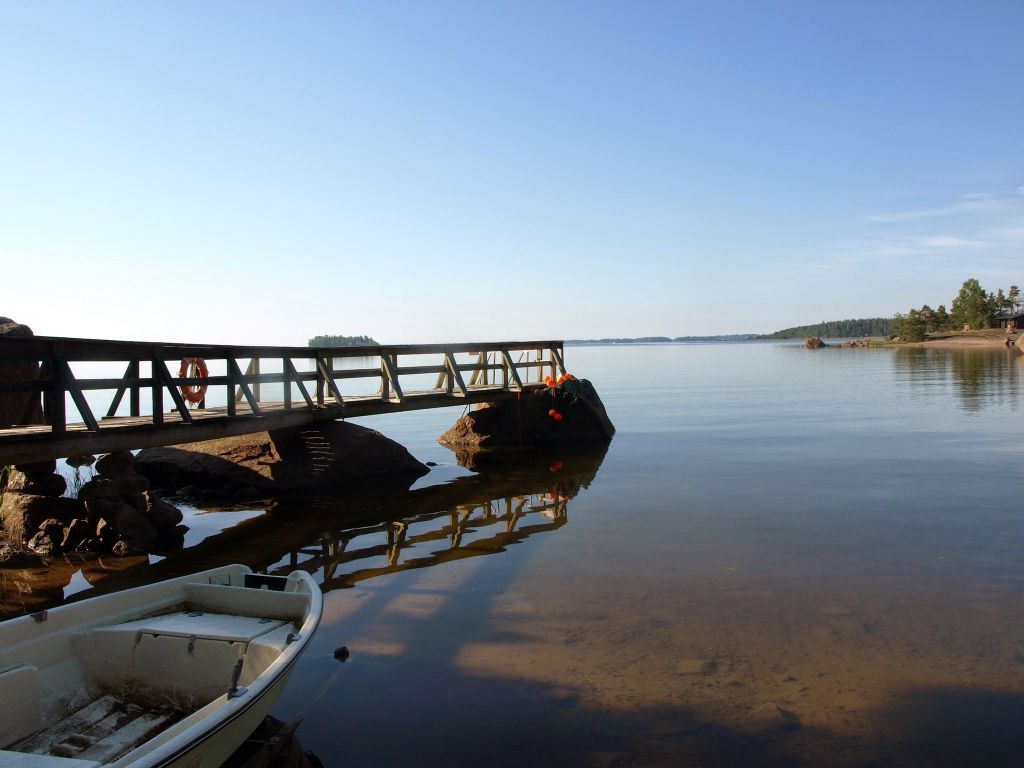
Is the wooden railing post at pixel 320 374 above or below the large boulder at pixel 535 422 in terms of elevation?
above

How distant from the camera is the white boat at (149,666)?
486 centimetres

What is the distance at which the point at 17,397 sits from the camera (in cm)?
1095

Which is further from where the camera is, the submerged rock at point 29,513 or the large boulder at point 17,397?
the submerged rock at point 29,513

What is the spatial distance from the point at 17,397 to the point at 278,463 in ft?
16.4

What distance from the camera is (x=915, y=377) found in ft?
142

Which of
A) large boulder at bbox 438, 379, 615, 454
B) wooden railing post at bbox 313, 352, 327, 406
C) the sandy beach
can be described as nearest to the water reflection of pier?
wooden railing post at bbox 313, 352, 327, 406

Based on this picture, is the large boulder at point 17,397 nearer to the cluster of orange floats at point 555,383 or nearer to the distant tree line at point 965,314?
the cluster of orange floats at point 555,383

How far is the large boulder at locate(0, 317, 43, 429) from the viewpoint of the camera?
35.0 ft

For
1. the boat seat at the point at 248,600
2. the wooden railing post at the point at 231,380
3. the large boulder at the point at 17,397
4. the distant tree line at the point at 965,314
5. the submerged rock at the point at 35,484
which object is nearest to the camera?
the boat seat at the point at 248,600

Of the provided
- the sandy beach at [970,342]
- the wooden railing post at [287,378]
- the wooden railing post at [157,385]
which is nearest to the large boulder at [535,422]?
the wooden railing post at [287,378]

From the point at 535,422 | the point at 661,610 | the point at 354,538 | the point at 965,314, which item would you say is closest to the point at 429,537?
the point at 354,538

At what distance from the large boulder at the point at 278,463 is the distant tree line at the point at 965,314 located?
117 meters

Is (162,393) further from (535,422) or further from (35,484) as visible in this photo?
(535,422)

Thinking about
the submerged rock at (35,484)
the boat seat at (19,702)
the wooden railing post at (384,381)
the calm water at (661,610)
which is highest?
the wooden railing post at (384,381)
